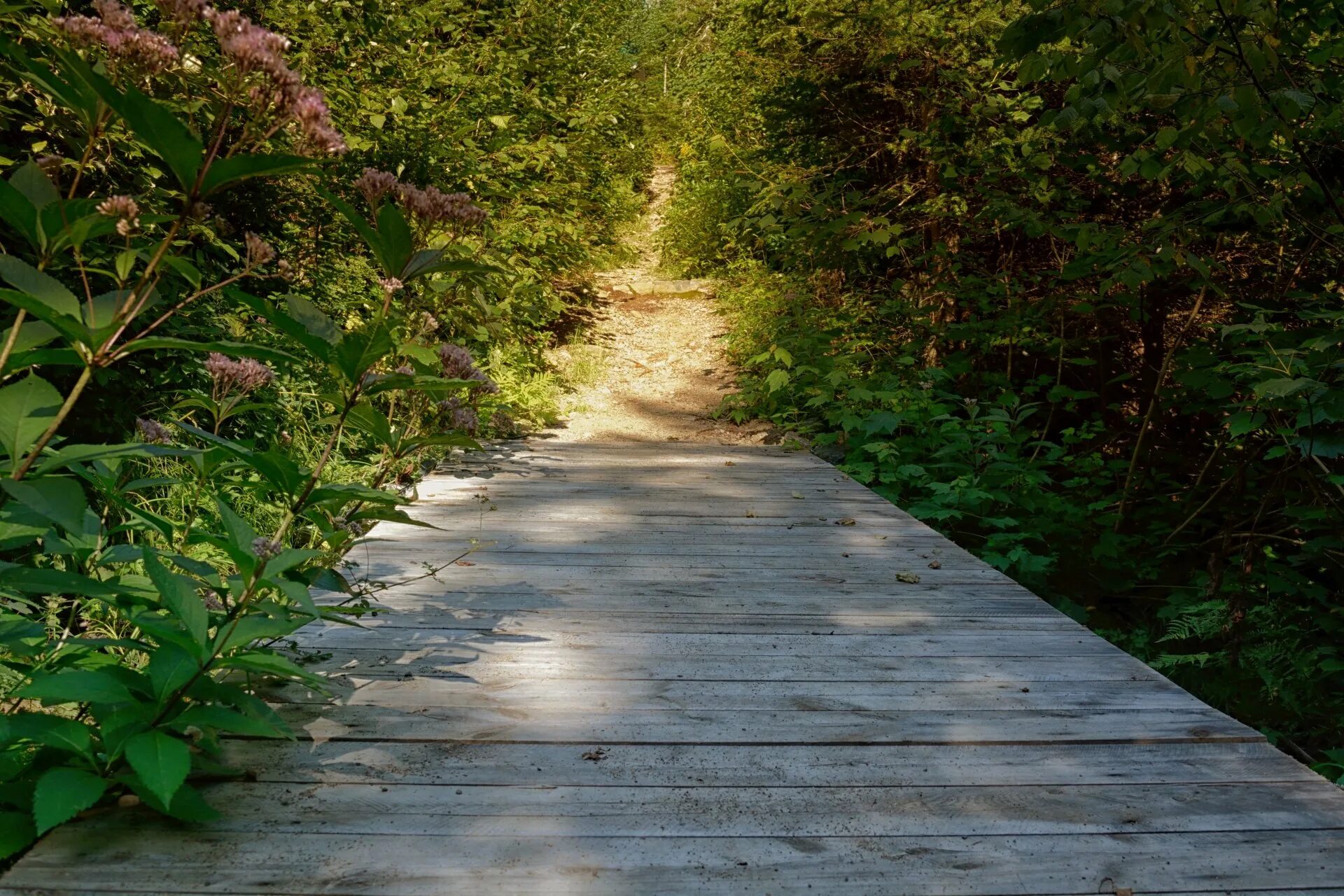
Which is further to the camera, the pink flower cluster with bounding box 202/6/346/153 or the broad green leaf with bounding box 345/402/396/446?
the broad green leaf with bounding box 345/402/396/446

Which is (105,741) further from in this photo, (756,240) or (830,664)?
(756,240)

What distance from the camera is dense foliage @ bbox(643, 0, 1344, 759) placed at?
9.96 feet

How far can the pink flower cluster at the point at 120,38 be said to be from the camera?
1161mm

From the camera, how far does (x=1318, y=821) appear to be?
5.24ft

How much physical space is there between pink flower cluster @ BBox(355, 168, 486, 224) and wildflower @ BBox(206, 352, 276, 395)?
384 mm

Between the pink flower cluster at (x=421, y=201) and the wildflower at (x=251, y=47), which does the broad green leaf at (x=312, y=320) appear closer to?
the pink flower cluster at (x=421, y=201)

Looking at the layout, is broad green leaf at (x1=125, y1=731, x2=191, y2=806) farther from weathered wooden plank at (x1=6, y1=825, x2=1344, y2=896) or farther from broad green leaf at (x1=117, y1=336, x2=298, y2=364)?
broad green leaf at (x1=117, y1=336, x2=298, y2=364)

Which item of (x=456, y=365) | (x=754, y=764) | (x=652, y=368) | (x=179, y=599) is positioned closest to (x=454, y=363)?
(x=456, y=365)

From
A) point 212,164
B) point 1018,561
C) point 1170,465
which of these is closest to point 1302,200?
point 1170,465

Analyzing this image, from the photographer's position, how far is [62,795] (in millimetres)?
1249

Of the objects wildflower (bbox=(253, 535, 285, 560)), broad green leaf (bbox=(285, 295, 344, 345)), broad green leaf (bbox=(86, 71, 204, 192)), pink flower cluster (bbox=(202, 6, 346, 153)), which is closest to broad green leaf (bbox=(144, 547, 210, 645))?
wildflower (bbox=(253, 535, 285, 560))

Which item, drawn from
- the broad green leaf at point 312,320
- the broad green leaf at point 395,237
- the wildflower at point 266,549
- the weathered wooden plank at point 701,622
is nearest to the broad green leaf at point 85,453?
the wildflower at point 266,549

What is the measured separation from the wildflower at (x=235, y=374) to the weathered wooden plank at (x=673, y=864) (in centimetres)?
78

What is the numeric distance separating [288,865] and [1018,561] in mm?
3294
